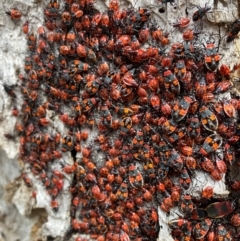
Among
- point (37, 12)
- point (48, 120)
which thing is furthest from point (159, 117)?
point (37, 12)

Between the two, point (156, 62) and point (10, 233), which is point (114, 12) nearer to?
point (156, 62)

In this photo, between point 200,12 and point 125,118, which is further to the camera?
point 125,118

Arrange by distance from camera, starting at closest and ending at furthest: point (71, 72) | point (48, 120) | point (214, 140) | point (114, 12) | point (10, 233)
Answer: point (214, 140)
point (114, 12)
point (71, 72)
point (48, 120)
point (10, 233)

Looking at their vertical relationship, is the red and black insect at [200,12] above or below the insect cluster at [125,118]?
above

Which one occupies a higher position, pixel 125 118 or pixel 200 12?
pixel 200 12

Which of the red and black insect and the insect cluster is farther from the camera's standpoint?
the insect cluster

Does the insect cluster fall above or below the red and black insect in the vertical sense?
below

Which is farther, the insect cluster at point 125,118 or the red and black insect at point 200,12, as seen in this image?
the insect cluster at point 125,118

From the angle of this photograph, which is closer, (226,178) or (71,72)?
(226,178)
